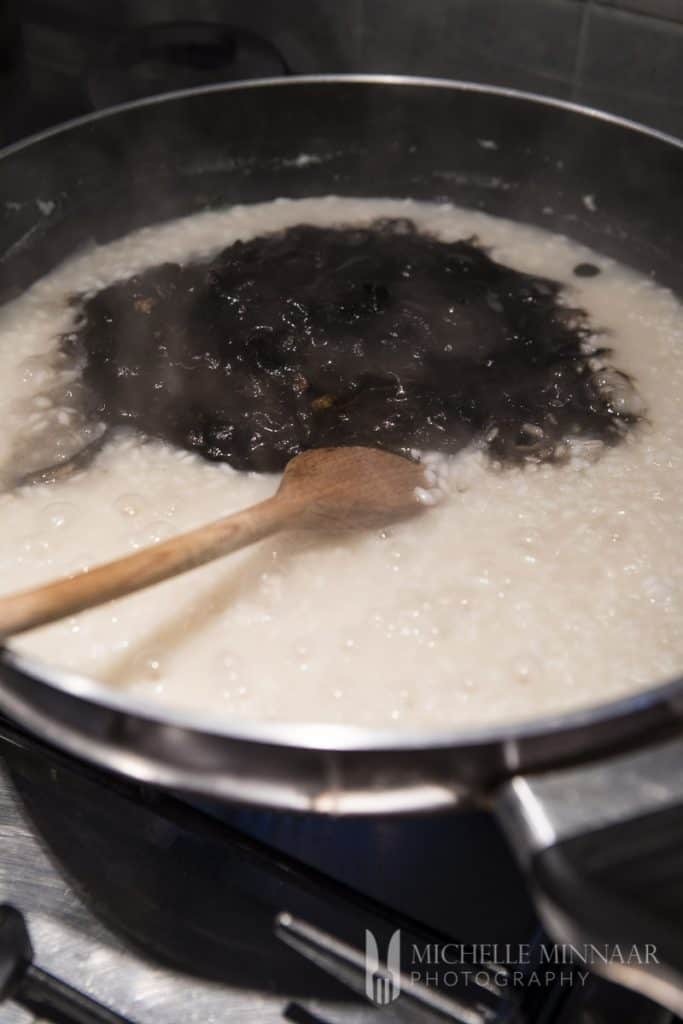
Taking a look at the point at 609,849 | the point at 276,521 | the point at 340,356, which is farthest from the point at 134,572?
the point at 340,356

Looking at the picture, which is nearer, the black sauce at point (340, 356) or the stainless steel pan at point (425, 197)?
the stainless steel pan at point (425, 197)

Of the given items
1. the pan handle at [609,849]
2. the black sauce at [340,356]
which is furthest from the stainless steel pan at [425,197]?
the black sauce at [340,356]

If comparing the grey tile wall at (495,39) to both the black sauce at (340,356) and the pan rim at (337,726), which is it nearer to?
the black sauce at (340,356)

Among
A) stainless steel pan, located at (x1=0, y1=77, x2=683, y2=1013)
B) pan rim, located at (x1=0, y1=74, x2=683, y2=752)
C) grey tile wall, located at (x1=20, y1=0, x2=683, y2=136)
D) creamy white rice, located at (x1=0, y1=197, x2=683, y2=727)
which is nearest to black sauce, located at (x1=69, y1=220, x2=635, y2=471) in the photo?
creamy white rice, located at (x1=0, y1=197, x2=683, y2=727)

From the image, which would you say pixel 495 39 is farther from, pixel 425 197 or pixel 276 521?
pixel 276 521

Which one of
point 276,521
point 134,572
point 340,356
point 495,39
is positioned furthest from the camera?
point 495,39
